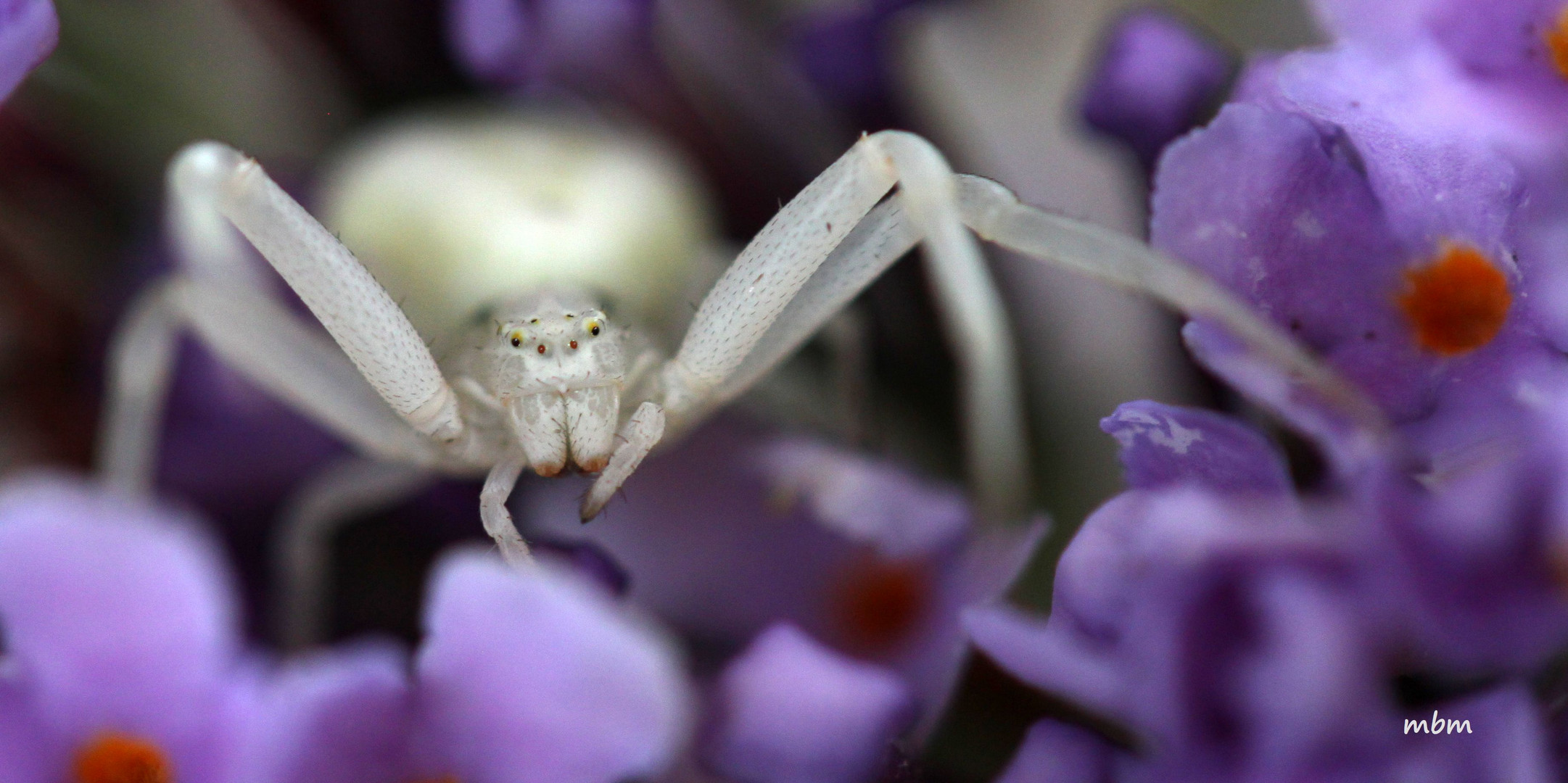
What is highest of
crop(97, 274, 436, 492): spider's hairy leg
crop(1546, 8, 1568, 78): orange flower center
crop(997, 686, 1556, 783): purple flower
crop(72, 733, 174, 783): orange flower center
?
crop(1546, 8, 1568, 78): orange flower center

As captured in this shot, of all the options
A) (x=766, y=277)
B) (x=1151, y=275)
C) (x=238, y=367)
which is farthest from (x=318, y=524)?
(x=1151, y=275)

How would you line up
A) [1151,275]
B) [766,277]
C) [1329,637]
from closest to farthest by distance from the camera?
[1329,637]
[1151,275]
[766,277]

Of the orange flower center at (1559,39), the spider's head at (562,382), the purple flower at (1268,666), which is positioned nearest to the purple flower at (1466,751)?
the purple flower at (1268,666)

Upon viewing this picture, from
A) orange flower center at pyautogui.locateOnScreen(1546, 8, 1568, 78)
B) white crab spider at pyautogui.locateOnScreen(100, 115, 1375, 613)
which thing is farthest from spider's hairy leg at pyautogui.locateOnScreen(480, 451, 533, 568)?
orange flower center at pyautogui.locateOnScreen(1546, 8, 1568, 78)

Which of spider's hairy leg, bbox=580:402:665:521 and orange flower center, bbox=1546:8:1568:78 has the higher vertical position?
orange flower center, bbox=1546:8:1568:78

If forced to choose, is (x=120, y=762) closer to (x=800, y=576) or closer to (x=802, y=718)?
(x=802, y=718)

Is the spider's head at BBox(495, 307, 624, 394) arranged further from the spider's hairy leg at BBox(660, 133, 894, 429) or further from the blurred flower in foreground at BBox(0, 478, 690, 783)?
the blurred flower in foreground at BBox(0, 478, 690, 783)

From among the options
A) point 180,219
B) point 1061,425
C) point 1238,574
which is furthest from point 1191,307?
point 180,219

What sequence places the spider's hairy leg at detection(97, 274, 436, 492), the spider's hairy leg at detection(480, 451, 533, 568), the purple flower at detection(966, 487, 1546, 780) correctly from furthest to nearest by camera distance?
the spider's hairy leg at detection(97, 274, 436, 492)
the spider's hairy leg at detection(480, 451, 533, 568)
the purple flower at detection(966, 487, 1546, 780)
